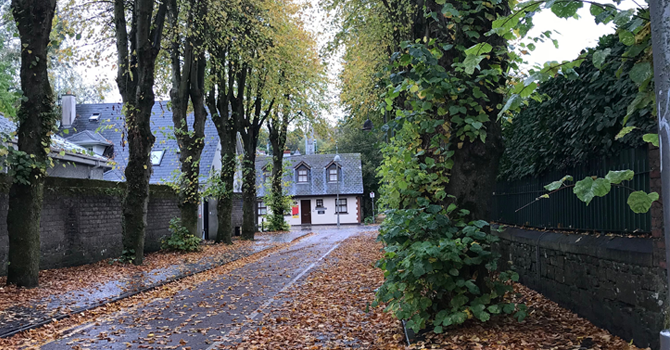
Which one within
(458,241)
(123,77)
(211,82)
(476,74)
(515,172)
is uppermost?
(211,82)

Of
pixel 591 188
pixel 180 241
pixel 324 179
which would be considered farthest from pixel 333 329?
pixel 324 179

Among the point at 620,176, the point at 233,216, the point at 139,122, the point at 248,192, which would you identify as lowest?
the point at 233,216

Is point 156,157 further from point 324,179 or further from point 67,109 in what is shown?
point 324,179

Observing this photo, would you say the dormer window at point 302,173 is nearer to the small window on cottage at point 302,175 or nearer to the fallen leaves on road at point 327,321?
the small window on cottage at point 302,175

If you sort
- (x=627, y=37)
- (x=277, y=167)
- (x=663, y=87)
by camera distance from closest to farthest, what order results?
(x=663, y=87) → (x=627, y=37) → (x=277, y=167)

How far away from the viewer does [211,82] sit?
2422 centimetres

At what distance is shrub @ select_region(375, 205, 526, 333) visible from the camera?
596cm

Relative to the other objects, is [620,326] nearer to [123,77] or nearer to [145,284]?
[145,284]

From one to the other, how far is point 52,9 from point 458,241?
9.93 metres

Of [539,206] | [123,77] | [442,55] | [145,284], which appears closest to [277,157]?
[123,77]

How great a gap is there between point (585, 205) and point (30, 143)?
403 inches

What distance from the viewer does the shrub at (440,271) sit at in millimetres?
5957

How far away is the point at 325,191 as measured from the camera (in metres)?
58.4

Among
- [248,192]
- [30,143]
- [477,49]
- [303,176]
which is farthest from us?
[303,176]
